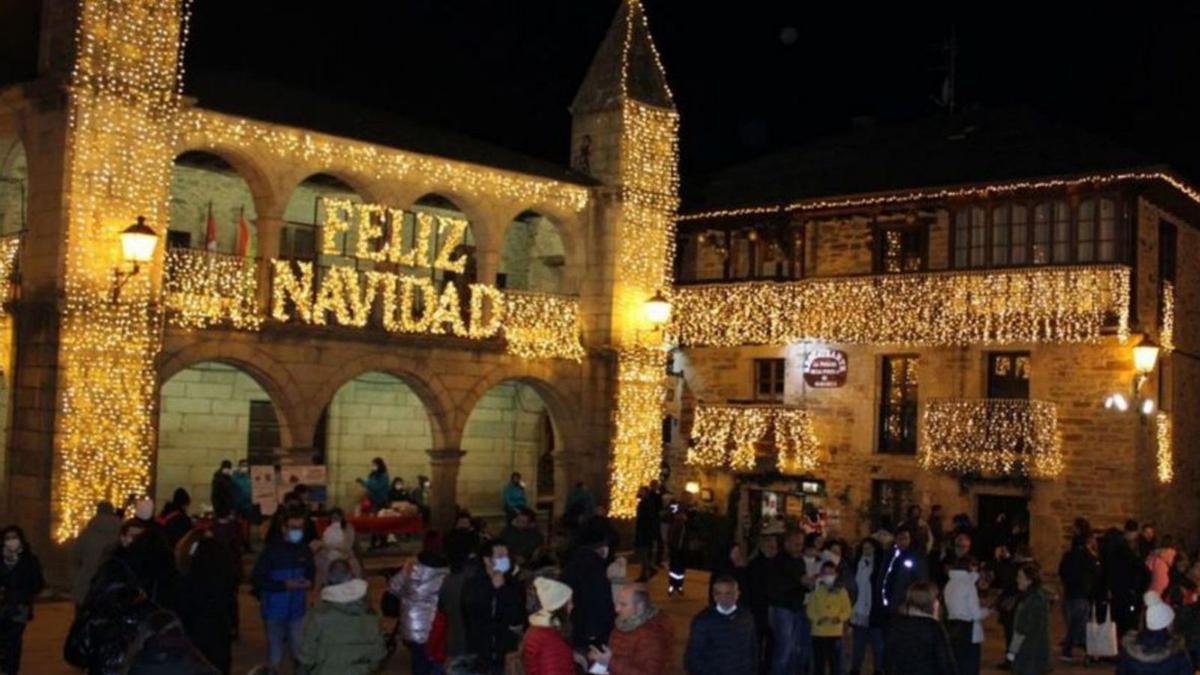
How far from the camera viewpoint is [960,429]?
29.0 m

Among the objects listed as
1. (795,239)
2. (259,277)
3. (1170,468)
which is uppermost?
(795,239)

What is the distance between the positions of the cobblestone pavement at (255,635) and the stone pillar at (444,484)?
1.41 metres

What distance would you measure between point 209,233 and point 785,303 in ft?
43.7

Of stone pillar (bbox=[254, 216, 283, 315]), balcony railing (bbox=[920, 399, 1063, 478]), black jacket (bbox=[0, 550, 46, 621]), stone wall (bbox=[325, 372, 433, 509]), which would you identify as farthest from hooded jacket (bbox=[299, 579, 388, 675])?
balcony railing (bbox=[920, 399, 1063, 478])

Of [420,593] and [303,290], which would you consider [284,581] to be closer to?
[420,593]

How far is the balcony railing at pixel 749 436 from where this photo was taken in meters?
31.7

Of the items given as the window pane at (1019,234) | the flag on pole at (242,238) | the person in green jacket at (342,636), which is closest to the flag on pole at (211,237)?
the flag on pole at (242,238)

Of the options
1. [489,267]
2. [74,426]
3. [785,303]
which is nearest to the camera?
[74,426]

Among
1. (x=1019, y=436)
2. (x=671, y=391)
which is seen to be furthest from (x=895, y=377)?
(x=671, y=391)

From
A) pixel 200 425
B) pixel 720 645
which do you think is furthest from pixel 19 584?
pixel 200 425

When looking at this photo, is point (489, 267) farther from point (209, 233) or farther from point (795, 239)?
point (795, 239)

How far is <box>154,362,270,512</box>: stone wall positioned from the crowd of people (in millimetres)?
8144

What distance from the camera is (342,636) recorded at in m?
9.36

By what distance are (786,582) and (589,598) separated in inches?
110
